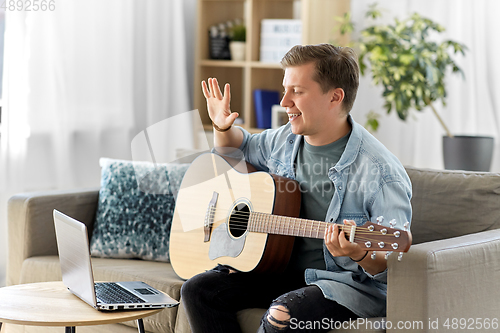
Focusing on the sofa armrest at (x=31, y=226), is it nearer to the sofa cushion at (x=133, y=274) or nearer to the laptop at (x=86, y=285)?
the sofa cushion at (x=133, y=274)

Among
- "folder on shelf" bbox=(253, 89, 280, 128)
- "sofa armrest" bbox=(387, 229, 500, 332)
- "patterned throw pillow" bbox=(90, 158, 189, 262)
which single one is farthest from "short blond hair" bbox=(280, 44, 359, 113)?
"folder on shelf" bbox=(253, 89, 280, 128)

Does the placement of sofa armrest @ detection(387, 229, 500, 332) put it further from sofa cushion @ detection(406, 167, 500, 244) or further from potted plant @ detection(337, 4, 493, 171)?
potted plant @ detection(337, 4, 493, 171)

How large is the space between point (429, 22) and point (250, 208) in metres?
1.66

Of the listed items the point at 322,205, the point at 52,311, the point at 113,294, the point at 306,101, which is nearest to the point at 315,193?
the point at 322,205

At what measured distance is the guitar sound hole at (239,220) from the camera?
5.47 feet

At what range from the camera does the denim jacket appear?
4.75ft

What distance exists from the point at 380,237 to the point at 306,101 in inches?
18.4

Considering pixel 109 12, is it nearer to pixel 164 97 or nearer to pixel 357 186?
pixel 164 97

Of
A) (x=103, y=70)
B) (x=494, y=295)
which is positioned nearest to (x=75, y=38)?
(x=103, y=70)

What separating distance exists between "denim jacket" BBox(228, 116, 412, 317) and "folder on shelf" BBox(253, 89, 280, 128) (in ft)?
5.64

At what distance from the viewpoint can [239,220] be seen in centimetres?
169

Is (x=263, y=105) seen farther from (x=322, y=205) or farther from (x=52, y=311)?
(x=52, y=311)

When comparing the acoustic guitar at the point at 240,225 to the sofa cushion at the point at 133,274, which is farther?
the sofa cushion at the point at 133,274

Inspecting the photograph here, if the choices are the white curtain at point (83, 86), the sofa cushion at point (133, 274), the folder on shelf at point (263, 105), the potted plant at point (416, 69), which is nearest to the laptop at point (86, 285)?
the sofa cushion at point (133, 274)
